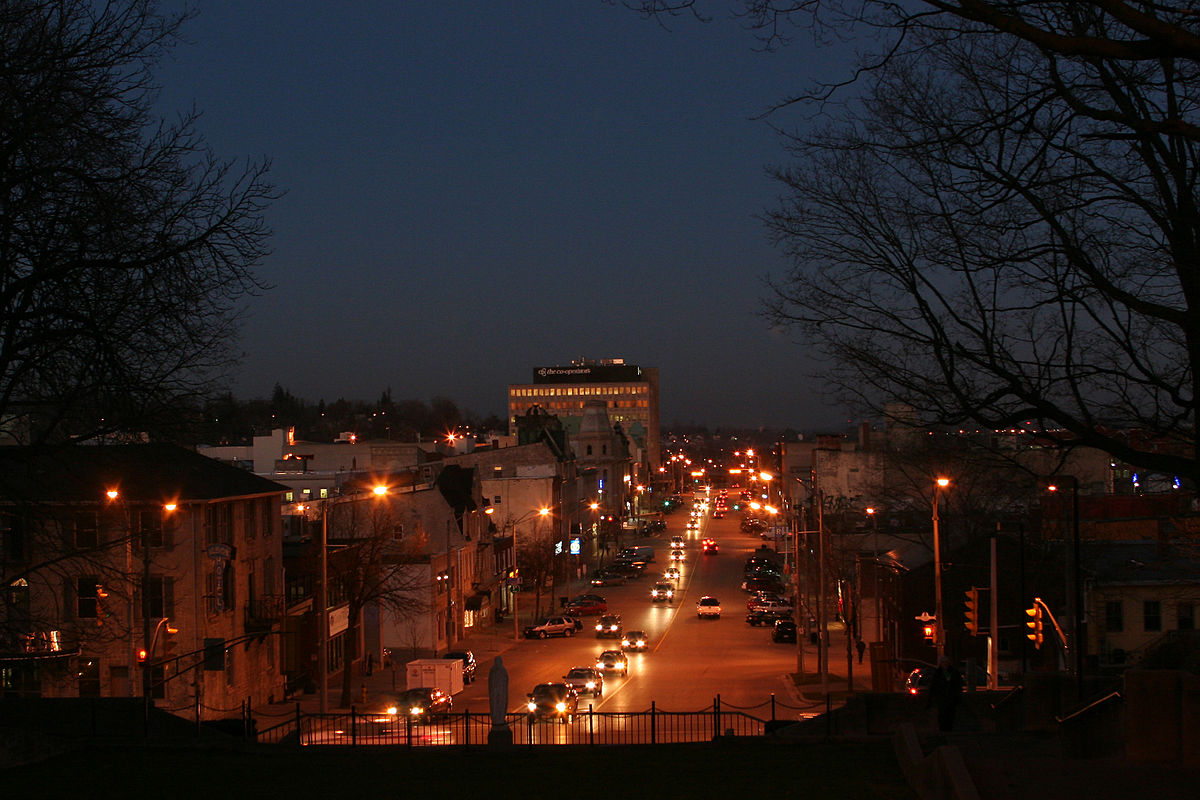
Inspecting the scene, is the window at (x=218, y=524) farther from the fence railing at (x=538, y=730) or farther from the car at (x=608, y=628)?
the car at (x=608, y=628)

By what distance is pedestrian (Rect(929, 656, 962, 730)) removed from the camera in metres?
17.7

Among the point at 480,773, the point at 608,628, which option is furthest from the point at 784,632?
the point at 480,773

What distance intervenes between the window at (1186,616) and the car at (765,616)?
25.3 metres

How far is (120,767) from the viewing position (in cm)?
1523

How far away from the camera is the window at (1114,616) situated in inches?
1615

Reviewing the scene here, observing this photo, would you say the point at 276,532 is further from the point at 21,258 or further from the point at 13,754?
the point at 21,258

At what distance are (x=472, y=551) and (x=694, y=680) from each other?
26025 millimetres

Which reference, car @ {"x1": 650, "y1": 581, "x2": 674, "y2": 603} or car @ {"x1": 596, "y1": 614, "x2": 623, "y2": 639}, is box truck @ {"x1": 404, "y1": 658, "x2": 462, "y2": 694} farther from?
car @ {"x1": 650, "y1": 581, "x2": 674, "y2": 603}

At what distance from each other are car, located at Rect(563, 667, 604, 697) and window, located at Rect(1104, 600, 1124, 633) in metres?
18.4

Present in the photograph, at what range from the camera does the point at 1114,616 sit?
41094mm

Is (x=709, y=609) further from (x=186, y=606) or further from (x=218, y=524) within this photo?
(x=186, y=606)

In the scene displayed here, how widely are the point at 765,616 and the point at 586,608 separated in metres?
11.3

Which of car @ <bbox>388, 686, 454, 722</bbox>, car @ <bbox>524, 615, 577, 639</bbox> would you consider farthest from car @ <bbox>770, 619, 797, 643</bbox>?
car @ <bbox>388, 686, 454, 722</bbox>

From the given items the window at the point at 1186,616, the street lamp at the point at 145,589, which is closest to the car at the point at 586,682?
the street lamp at the point at 145,589
